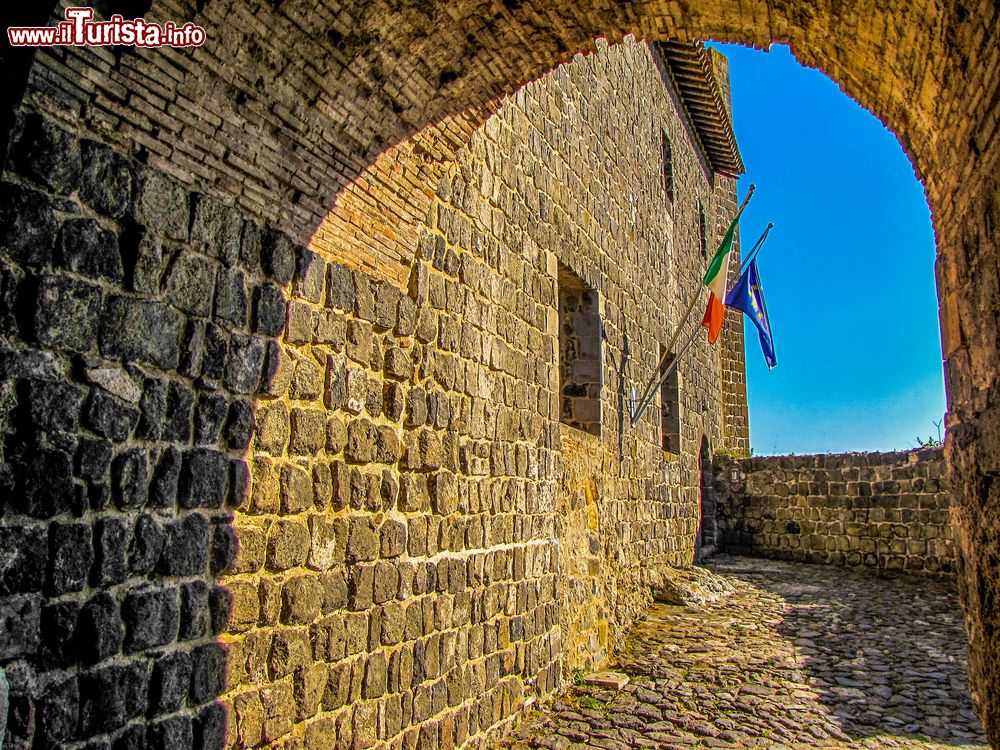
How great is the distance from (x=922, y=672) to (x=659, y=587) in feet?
10.6

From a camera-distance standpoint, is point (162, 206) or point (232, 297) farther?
point (232, 297)

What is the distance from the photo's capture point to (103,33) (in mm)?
2473

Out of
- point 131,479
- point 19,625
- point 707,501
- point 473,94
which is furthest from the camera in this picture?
point 707,501

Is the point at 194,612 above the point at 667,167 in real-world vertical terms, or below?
below

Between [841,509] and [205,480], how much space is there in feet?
39.3

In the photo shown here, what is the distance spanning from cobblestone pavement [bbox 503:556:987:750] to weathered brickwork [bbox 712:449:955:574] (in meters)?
2.06

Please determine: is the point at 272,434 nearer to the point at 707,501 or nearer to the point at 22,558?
the point at 22,558

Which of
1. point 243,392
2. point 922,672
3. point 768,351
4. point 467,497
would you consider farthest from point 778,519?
point 243,392

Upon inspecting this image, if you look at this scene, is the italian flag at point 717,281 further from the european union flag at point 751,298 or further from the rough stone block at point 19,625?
the rough stone block at point 19,625

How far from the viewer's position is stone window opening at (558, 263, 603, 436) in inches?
295

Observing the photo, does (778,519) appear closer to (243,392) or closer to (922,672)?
(922,672)

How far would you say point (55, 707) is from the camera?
89.2 inches

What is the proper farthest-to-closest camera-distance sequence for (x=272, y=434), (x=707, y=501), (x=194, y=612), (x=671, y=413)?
(x=707, y=501) → (x=671, y=413) → (x=272, y=434) → (x=194, y=612)

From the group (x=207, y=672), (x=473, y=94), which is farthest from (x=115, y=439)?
(x=473, y=94)
